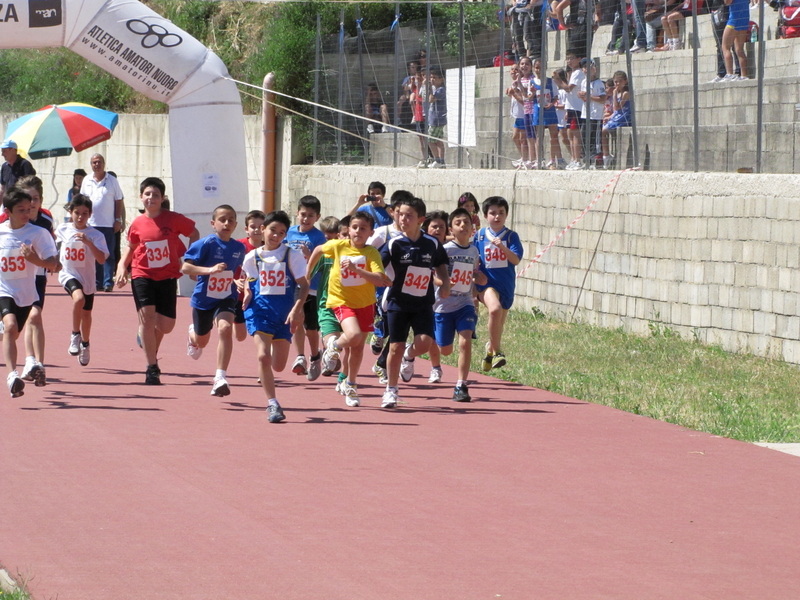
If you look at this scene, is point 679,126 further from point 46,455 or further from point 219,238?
point 46,455

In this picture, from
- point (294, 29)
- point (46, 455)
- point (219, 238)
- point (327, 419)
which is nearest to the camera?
point (46, 455)

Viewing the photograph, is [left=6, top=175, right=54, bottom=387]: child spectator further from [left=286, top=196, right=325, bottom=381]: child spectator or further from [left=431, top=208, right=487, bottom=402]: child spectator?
[left=431, top=208, right=487, bottom=402]: child spectator

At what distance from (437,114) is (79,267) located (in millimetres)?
9137

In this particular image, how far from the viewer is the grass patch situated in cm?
1007

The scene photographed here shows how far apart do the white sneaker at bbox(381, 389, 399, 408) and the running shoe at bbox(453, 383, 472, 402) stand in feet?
2.15

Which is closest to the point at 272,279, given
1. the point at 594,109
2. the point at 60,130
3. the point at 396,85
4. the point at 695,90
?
the point at 695,90

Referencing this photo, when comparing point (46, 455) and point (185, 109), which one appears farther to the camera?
point (185, 109)

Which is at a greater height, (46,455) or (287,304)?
(287,304)

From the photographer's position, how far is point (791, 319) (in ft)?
42.7

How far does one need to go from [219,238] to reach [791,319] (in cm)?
598

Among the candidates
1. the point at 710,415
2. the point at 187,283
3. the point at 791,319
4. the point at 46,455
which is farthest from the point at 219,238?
the point at 187,283

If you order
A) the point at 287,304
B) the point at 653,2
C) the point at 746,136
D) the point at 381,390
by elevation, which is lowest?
the point at 381,390

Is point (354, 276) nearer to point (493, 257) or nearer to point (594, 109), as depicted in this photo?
point (493, 257)

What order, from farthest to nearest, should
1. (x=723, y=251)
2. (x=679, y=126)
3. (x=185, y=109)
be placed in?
(x=185, y=109) < (x=679, y=126) < (x=723, y=251)
